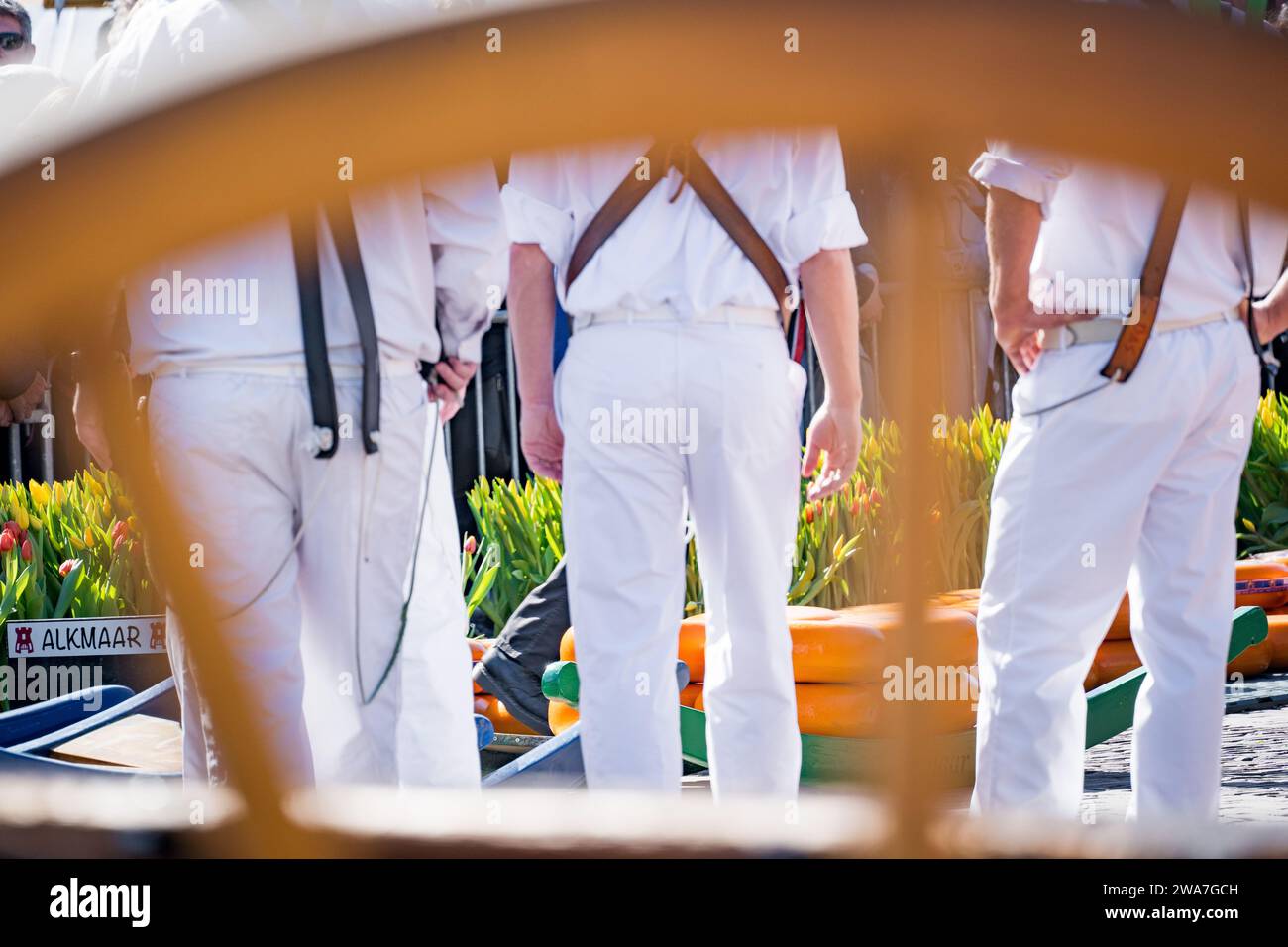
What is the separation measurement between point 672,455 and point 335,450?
41 centimetres

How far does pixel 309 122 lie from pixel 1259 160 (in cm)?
54

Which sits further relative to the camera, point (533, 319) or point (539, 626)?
point (539, 626)

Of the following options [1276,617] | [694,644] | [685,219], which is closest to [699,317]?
[685,219]

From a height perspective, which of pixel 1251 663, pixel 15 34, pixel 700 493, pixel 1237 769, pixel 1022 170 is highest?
pixel 15 34

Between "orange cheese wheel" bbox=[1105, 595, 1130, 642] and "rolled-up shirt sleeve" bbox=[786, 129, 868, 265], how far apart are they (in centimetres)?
56

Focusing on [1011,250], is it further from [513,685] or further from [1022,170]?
[513,685]

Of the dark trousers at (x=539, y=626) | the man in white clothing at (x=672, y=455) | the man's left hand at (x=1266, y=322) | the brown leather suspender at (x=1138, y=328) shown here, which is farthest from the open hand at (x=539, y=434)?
the man's left hand at (x=1266, y=322)

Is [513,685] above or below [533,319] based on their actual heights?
below

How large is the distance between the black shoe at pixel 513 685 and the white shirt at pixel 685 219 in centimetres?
60

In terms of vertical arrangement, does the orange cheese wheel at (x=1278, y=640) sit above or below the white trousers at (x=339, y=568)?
below

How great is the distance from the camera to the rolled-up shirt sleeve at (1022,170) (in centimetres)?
88

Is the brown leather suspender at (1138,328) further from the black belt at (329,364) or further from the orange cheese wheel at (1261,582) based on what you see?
the black belt at (329,364)

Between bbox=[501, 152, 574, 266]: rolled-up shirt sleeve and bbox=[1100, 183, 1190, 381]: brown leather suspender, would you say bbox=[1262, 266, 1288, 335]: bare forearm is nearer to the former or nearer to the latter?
bbox=[1100, 183, 1190, 381]: brown leather suspender

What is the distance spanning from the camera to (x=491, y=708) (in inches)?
80.0
